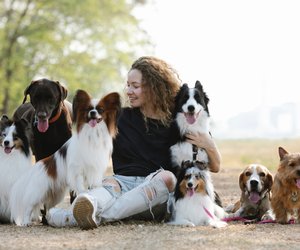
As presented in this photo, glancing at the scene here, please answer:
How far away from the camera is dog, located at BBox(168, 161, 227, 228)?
635 cm

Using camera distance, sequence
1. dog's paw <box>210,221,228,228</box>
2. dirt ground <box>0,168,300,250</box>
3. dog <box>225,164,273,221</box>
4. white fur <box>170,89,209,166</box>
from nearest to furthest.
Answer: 1. dirt ground <box>0,168,300,250</box>
2. dog's paw <box>210,221,228,228</box>
3. white fur <box>170,89,209,166</box>
4. dog <box>225,164,273,221</box>

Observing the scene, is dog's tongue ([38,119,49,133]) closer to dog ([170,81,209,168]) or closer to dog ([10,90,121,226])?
dog ([10,90,121,226])

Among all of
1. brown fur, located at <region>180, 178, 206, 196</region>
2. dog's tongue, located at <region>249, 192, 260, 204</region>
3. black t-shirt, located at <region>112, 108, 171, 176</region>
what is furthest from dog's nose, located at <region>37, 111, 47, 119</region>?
dog's tongue, located at <region>249, 192, 260, 204</region>

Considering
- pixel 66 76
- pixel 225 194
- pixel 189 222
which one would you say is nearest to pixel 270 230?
pixel 189 222

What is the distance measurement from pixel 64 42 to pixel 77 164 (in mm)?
21134

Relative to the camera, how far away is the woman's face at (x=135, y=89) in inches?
276

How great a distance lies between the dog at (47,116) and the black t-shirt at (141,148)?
655 millimetres

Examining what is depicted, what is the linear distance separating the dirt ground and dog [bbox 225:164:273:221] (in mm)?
426

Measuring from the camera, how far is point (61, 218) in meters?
6.34

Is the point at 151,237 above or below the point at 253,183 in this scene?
below

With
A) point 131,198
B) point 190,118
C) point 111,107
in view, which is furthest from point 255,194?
point 111,107

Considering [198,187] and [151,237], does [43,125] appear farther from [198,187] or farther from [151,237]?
[151,237]

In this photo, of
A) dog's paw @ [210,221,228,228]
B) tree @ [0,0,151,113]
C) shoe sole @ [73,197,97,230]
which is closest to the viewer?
shoe sole @ [73,197,97,230]

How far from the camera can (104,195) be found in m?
6.32
